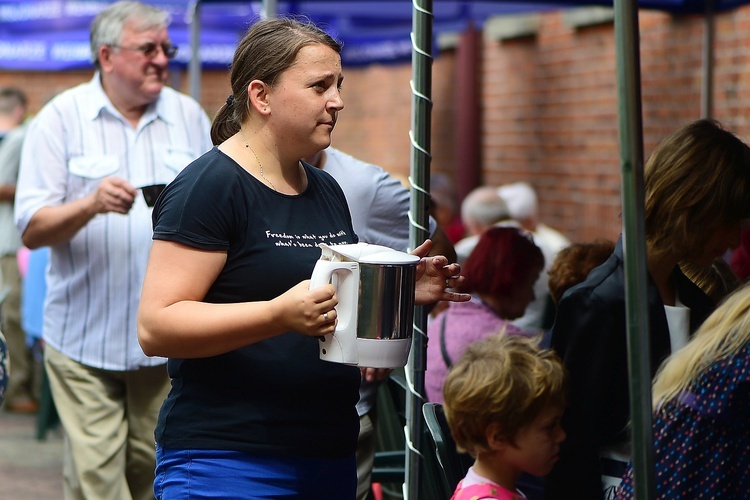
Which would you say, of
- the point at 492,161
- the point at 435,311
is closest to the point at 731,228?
the point at 435,311

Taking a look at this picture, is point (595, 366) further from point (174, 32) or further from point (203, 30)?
point (203, 30)

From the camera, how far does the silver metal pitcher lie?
2303mm

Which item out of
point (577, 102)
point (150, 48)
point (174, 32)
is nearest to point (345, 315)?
point (150, 48)

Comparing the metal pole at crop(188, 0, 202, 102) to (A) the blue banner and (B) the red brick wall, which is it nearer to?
(B) the red brick wall

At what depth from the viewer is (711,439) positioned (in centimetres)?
232

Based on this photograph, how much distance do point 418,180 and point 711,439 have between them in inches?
43.8

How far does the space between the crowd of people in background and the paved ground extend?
2.83m

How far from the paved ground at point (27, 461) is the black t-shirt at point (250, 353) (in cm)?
456

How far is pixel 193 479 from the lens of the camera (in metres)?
2.50

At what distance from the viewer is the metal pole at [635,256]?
2154 mm

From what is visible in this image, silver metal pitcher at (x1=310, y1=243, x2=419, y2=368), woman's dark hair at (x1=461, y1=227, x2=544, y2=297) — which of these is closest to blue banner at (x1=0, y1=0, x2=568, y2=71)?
woman's dark hair at (x1=461, y1=227, x2=544, y2=297)

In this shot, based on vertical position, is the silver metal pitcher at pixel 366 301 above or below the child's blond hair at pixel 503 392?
above

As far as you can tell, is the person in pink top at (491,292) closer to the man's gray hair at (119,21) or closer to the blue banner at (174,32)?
the man's gray hair at (119,21)

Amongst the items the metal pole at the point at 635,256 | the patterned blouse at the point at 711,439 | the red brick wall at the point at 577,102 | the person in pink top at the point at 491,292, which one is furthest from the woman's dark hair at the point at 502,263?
the red brick wall at the point at 577,102
